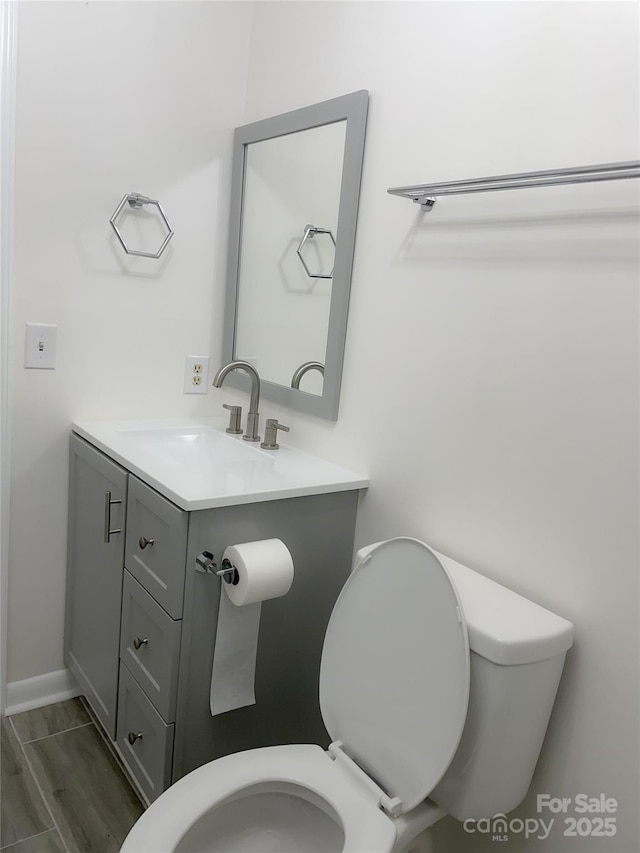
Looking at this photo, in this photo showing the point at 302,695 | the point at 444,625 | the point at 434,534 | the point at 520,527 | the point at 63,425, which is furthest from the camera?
the point at 63,425

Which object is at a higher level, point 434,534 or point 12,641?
point 434,534

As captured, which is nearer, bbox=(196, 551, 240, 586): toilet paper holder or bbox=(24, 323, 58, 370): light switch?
bbox=(196, 551, 240, 586): toilet paper holder

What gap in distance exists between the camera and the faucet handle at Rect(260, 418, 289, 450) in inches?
69.0

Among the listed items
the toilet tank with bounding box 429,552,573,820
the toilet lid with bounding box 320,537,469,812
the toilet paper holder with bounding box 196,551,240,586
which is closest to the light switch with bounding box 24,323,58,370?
the toilet paper holder with bounding box 196,551,240,586

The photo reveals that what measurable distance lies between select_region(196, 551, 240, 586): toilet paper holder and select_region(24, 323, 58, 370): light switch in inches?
31.6

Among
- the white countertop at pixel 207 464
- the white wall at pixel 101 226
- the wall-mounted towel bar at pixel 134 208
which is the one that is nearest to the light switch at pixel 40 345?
the white wall at pixel 101 226

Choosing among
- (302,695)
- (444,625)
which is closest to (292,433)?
(302,695)

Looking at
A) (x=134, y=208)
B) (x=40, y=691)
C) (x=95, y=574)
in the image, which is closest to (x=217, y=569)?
(x=95, y=574)

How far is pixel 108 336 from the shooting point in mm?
1863

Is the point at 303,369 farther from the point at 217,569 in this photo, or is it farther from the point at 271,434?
the point at 217,569

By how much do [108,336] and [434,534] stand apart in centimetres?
109

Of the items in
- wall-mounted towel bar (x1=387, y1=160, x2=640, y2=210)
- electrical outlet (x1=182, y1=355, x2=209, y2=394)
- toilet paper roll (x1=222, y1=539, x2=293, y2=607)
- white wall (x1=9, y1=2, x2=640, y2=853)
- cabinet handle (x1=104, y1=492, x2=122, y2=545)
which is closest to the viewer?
wall-mounted towel bar (x1=387, y1=160, x2=640, y2=210)

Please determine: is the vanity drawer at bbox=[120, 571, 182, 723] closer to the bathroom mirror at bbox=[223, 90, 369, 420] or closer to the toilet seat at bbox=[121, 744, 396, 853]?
the toilet seat at bbox=[121, 744, 396, 853]

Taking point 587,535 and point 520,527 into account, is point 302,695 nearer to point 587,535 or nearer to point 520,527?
point 520,527
